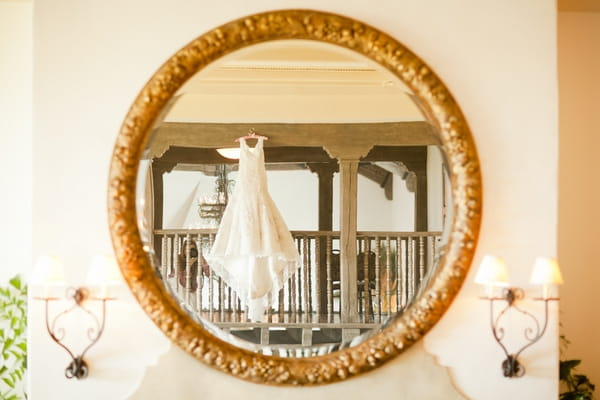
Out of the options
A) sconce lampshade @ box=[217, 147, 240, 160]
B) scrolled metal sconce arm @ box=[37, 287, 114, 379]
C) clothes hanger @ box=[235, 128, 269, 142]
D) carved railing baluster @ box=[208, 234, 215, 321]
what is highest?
clothes hanger @ box=[235, 128, 269, 142]

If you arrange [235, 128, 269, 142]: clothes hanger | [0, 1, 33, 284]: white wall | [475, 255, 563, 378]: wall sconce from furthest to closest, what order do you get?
1. [0, 1, 33, 284]: white wall
2. [235, 128, 269, 142]: clothes hanger
3. [475, 255, 563, 378]: wall sconce

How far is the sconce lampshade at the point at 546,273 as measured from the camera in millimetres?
2756

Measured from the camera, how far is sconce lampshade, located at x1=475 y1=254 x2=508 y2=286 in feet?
9.14

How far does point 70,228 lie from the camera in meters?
2.91

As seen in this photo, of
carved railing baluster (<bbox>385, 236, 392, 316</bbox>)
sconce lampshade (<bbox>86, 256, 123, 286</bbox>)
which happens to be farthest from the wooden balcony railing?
sconce lampshade (<bbox>86, 256, 123, 286</bbox>)

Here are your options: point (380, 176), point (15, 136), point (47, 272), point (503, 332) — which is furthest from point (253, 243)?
point (15, 136)

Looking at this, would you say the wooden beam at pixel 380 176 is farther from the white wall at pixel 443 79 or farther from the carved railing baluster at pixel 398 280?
the white wall at pixel 443 79

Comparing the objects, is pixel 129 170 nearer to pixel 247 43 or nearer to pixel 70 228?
pixel 70 228

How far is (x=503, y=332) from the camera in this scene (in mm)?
2943

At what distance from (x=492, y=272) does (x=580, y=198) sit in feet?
3.45

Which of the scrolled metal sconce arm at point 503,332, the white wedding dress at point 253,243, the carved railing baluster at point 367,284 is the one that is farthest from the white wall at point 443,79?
the white wedding dress at point 253,243

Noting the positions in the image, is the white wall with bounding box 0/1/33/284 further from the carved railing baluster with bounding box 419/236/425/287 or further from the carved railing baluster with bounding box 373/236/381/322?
the carved railing baluster with bounding box 419/236/425/287

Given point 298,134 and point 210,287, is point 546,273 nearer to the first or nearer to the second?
point 298,134

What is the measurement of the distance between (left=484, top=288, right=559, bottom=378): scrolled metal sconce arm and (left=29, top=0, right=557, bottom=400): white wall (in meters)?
0.04
